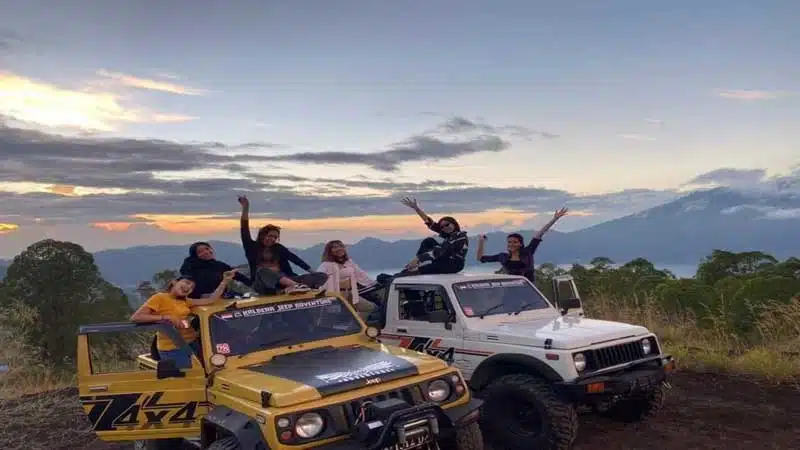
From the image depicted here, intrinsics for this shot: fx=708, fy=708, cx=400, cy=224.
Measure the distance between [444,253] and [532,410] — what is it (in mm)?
2610

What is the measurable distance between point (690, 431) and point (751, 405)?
4.43 feet

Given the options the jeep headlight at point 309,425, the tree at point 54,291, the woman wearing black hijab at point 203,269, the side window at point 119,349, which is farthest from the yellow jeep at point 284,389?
the tree at point 54,291

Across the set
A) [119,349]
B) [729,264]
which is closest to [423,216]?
[119,349]

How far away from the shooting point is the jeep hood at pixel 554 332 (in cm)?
665

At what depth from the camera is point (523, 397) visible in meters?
6.57

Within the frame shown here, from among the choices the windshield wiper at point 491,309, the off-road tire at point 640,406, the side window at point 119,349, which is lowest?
the side window at point 119,349

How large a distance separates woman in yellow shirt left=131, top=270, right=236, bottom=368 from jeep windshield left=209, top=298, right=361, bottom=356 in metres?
0.28

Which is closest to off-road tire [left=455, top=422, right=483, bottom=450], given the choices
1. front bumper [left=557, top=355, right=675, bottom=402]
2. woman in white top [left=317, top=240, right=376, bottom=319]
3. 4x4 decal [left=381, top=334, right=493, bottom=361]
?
front bumper [left=557, top=355, right=675, bottom=402]

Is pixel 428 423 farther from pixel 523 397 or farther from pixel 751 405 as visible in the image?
pixel 751 405

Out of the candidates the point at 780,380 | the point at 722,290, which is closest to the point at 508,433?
the point at 780,380

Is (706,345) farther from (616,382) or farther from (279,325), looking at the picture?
(279,325)

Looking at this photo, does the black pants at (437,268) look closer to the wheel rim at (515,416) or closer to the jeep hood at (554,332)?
the jeep hood at (554,332)

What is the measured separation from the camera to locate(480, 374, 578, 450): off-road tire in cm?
631

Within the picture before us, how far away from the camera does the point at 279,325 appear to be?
6320 millimetres
